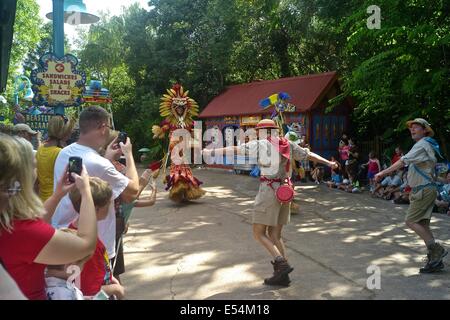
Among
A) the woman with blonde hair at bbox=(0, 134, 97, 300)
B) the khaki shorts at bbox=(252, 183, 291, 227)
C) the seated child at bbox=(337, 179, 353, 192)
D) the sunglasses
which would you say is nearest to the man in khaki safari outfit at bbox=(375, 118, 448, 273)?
the khaki shorts at bbox=(252, 183, 291, 227)

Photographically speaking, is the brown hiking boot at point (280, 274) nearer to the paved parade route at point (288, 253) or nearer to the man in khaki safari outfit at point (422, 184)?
the paved parade route at point (288, 253)

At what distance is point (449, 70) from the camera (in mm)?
10016

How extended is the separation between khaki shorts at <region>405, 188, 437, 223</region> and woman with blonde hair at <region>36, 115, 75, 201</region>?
13.2 feet

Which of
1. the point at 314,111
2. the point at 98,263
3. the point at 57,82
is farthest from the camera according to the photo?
the point at 314,111

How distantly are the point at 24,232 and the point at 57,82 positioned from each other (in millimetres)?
5656

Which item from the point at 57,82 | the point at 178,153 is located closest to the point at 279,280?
the point at 57,82

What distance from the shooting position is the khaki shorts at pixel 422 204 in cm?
562

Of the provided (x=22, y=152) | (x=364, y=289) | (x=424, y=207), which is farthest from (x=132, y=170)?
(x=424, y=207)

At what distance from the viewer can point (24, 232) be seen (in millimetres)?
1956

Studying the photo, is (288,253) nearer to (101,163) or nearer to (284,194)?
(284,194)

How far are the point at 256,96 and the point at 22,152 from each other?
18.2 metres

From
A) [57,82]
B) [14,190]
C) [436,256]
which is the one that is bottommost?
[436,256]

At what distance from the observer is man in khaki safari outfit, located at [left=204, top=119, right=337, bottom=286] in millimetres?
5051

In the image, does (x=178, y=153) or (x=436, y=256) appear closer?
(x=436, y=256)
